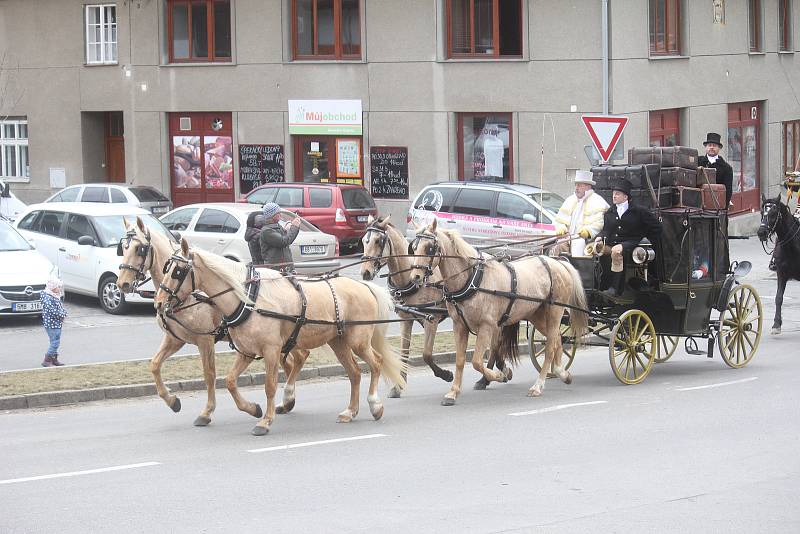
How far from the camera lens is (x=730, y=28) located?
106ft

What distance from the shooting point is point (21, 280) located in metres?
19.0

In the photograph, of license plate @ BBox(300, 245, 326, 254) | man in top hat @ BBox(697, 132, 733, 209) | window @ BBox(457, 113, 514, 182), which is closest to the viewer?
man in top hat @ BBox(697, 132, 733, 209)

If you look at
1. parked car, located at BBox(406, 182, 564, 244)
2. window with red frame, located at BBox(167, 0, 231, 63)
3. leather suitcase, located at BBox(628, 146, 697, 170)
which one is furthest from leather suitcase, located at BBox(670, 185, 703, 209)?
window with red frame, located at BBox(167, 0, 231, 63)

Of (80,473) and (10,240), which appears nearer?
(80,473)

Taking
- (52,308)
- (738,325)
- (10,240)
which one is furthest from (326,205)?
(738,325)

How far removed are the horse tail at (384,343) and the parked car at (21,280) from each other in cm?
804

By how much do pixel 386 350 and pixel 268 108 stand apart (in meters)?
20.7

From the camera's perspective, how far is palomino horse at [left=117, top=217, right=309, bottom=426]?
459 inches

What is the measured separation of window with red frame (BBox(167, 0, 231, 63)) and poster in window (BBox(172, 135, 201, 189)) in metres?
2.14

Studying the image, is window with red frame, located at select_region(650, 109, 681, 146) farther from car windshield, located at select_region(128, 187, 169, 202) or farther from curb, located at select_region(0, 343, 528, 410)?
curb, located at select_region(0, 343, 528, 410)

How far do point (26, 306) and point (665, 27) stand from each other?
17.6m

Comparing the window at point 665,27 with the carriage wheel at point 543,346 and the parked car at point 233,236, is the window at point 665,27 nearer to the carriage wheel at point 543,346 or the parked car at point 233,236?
the parked car at point 233,236

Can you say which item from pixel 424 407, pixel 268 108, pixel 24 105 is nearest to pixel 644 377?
pixel 424 407

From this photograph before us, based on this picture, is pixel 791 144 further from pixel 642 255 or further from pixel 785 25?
pixel 642 255
